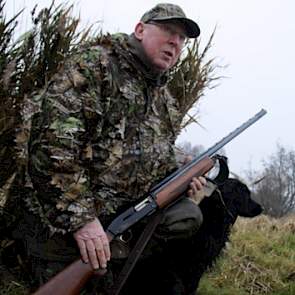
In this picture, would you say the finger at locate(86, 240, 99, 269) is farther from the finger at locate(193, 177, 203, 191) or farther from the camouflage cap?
the camouflage cap

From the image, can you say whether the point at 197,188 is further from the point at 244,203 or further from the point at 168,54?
the point at 168,54

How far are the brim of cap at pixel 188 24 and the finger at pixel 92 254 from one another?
1.37m

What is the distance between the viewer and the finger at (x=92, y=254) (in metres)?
3.21

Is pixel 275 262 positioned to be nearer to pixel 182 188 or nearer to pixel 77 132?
pixel 182 188

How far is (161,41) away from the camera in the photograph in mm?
3736

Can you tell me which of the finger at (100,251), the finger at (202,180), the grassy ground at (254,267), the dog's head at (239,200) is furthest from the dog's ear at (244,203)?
the finger at (100,251)

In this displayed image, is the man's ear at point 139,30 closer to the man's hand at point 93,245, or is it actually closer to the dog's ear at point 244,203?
the man's hand at point 93,245

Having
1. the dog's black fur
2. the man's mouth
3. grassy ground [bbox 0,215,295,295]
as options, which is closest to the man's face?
the man's mouth

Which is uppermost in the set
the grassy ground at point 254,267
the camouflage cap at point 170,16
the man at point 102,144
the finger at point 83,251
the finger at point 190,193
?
the camouflage cap at point 170,16

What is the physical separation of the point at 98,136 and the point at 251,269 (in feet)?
8.19

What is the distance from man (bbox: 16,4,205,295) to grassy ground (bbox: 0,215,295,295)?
86cm

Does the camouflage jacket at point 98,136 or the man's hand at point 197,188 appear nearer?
the camouflage jacket at point 98,136

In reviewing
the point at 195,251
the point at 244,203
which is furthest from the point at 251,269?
the point at 195,251

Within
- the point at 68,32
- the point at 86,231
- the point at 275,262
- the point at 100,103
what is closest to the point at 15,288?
the point at 86,231
